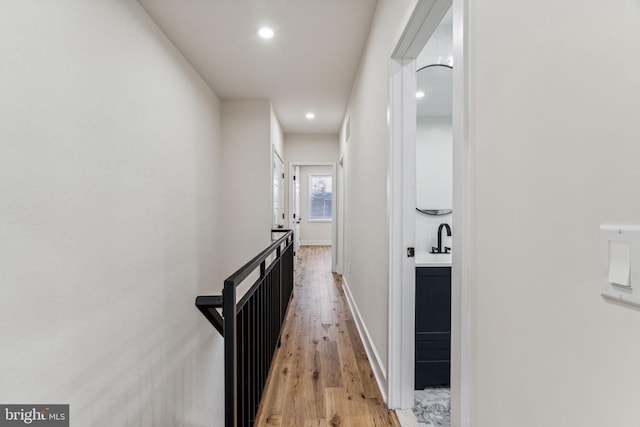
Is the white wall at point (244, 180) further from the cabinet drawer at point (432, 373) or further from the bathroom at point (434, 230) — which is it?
the cabinet drawer at point (432, 373)

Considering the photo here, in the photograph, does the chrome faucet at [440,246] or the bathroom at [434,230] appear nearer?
the bathroom at [434,230]

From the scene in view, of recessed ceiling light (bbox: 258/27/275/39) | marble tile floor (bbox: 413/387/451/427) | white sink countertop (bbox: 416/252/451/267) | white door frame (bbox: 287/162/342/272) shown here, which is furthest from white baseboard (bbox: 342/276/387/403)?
recessed ceiling light (bbox: 258/27/275/39)

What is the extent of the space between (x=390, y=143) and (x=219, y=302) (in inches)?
48.6

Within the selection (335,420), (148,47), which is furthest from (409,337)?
(148,47)

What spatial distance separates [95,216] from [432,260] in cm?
211

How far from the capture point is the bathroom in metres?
1.88

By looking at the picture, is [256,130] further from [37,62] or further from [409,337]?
[409,337]

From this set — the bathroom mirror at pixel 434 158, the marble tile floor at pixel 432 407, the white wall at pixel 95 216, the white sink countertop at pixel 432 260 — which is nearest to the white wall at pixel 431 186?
the bathroom mirror at pixel 434 158

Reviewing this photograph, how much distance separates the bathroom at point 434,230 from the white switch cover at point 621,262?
1.20 meters

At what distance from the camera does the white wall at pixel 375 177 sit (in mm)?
1822

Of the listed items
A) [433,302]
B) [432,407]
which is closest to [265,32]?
[433,302]

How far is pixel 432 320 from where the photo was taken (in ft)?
6.21

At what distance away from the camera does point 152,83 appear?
7.63ft

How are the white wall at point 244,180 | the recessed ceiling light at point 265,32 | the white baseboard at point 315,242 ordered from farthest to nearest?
the white baseboard at point 315,242, the white wall at point 244,180, the recessed ceiling light at point 265,32
